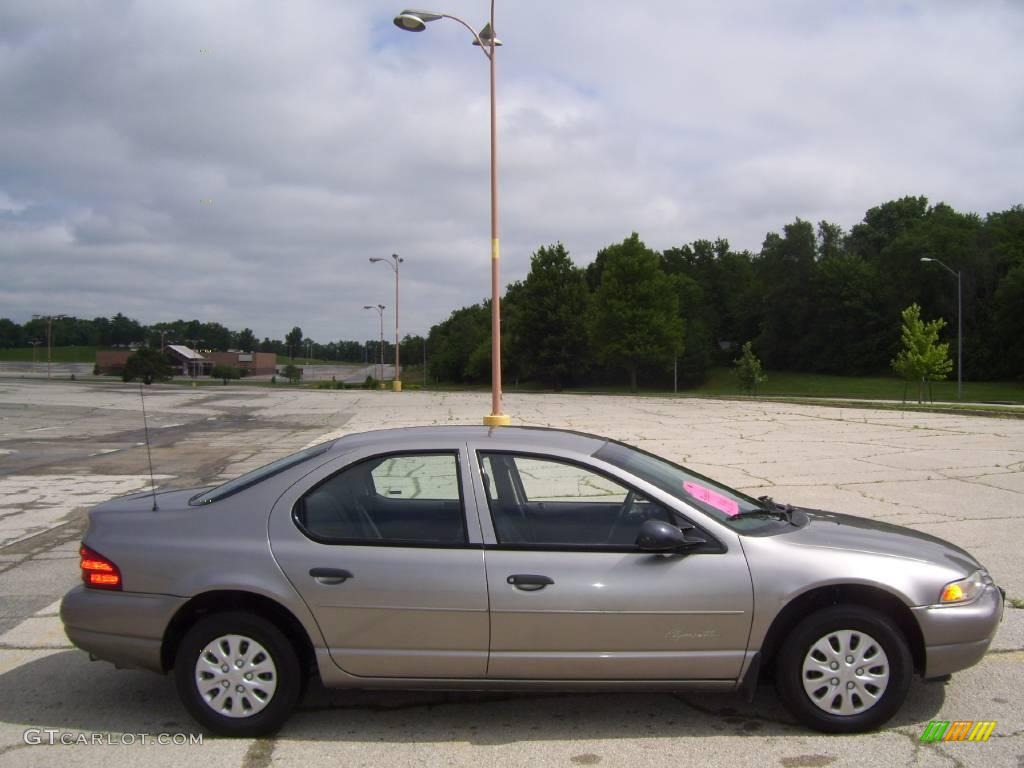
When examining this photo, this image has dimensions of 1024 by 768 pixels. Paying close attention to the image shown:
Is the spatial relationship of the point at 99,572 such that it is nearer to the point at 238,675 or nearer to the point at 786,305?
the point at 238,675

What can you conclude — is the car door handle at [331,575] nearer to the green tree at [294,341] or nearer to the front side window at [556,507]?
the front side window at [556,507]

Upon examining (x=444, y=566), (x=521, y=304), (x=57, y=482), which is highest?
(x=521, y=304)

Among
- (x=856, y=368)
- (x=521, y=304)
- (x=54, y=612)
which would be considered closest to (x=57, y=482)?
(x=54, y=612)

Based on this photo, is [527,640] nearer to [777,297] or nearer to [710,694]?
[710,694]

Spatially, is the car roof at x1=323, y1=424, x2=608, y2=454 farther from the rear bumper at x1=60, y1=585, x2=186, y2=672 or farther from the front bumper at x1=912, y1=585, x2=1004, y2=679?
the front bumper at x1=912, y1=585, x2=1004, y2=679

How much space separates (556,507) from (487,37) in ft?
62.2

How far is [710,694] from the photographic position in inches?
177

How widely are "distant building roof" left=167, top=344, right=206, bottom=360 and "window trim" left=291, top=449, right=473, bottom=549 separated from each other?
13.0ft

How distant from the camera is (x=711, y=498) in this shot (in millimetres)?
4465

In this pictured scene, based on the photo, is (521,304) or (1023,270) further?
(521,304)

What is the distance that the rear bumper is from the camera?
3932mm

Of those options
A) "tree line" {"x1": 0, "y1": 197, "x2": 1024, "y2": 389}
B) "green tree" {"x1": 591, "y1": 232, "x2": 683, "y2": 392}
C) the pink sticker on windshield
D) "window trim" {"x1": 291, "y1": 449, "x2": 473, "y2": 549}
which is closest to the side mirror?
the pink sticker on windshield

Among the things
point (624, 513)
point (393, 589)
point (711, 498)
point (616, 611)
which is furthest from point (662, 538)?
point (393, 589)

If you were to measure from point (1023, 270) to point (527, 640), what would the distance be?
247ft
